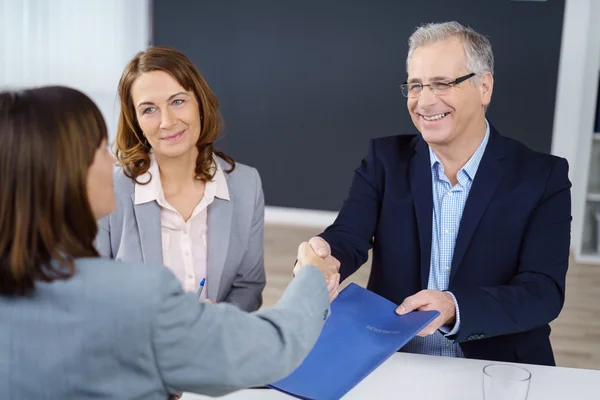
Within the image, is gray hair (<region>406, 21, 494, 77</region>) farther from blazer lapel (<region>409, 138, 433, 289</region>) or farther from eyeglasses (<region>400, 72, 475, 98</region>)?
blazer lapel (<region>409, 138, 433, 289</region>)

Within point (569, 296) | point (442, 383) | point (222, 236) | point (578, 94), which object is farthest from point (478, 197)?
point (578, 94)

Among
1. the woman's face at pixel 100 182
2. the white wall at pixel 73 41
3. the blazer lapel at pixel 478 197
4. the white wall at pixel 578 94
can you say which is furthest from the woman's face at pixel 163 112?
the white wall at pixel 578 94

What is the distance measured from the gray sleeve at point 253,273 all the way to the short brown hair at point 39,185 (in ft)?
3.93

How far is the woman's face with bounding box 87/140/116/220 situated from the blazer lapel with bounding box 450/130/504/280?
116 cm

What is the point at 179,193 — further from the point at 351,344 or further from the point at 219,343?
the point at 219,343

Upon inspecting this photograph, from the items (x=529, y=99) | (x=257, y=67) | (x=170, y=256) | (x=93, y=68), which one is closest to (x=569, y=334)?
(x=529, y=99)

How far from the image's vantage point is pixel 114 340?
920 millimetres

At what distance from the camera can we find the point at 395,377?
5.01ft

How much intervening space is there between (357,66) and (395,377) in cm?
426

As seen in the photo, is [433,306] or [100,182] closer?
[100,182]

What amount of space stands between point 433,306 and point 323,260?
0.32 metres

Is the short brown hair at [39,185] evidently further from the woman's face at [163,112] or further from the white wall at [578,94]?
the white wall at [578,94]

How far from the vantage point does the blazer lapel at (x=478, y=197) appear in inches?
75.5

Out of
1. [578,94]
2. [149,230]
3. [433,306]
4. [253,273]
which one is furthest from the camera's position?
[578,94]
